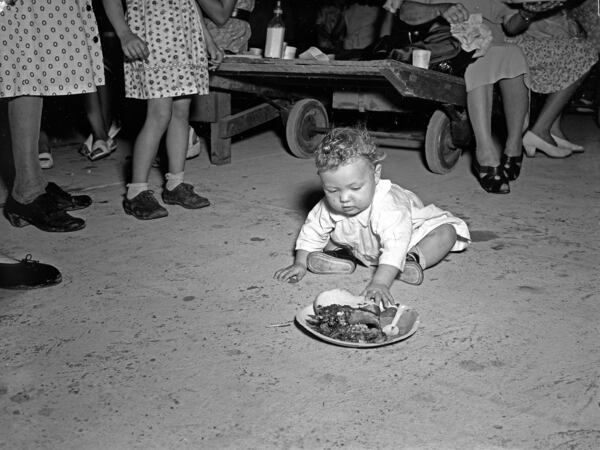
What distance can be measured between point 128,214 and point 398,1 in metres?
2.25

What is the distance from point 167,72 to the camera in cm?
325

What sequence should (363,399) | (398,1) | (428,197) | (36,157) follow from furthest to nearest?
(398,1) < (428,197) < (36,157) < (363,399)

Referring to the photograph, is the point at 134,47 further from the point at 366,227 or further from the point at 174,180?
the point at 366,227

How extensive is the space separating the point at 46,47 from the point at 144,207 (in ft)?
2.81

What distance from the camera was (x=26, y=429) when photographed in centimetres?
155

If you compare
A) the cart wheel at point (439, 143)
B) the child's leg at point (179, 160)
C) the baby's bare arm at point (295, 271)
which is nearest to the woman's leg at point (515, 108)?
the cart wheel at point (439, 143)

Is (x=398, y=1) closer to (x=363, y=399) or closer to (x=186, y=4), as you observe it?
(x=186, y=4)

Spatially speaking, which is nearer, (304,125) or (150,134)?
(150,134)

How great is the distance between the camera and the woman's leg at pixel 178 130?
3.48 meters

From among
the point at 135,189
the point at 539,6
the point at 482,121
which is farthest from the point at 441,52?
the point at 135,189

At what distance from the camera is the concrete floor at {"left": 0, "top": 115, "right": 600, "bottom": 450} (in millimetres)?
1556

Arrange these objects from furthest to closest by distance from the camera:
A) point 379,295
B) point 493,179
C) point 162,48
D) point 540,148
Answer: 1. point 540,148
2. point 493,179
3. point 162,48
4. point 379,295

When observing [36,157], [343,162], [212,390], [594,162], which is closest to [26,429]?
[212,390]

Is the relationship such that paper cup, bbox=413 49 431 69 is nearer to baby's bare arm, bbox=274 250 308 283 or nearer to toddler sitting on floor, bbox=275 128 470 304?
toddler sitting on floor, bbox=275 128 470 304
